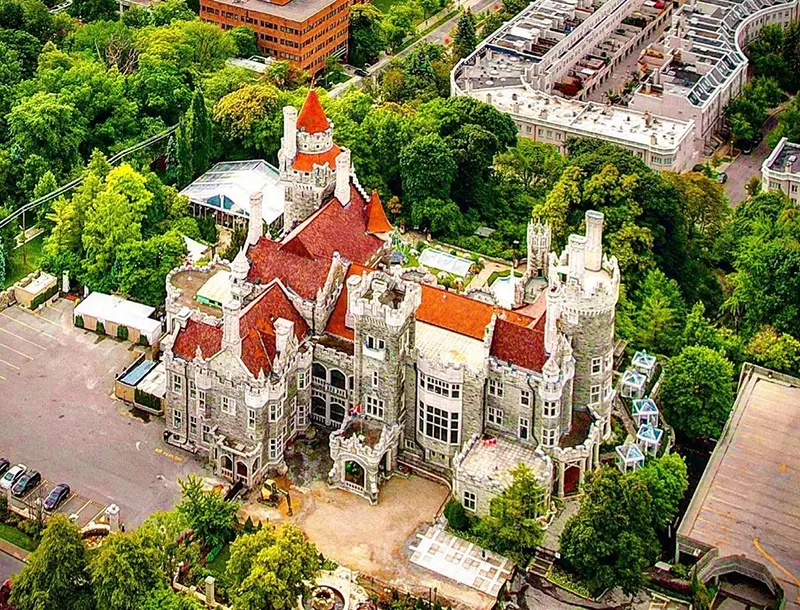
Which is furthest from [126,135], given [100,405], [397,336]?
[397,336]

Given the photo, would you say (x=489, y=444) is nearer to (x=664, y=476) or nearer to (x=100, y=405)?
(x=664, y=476)

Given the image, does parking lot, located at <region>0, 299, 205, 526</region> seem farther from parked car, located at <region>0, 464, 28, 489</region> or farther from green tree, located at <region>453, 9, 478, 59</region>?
green tree, located at <region>453, 9, 478, 59</region>

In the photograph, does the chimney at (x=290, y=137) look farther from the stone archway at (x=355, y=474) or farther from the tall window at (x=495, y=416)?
the tall window at (x=495, y=416)

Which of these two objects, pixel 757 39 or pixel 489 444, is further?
pixel 757 39

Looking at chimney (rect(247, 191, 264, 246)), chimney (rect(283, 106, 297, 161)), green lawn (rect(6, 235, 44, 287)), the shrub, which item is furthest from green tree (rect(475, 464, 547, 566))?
green lawn (rect(6, 235, 44, 287))

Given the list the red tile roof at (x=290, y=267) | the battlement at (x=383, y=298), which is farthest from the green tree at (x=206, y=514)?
the red tile roof at (x=290, y=267)

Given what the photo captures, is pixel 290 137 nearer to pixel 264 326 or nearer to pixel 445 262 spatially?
pixel 264 326

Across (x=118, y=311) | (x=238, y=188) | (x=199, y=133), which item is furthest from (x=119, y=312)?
(x=199, y=133)
